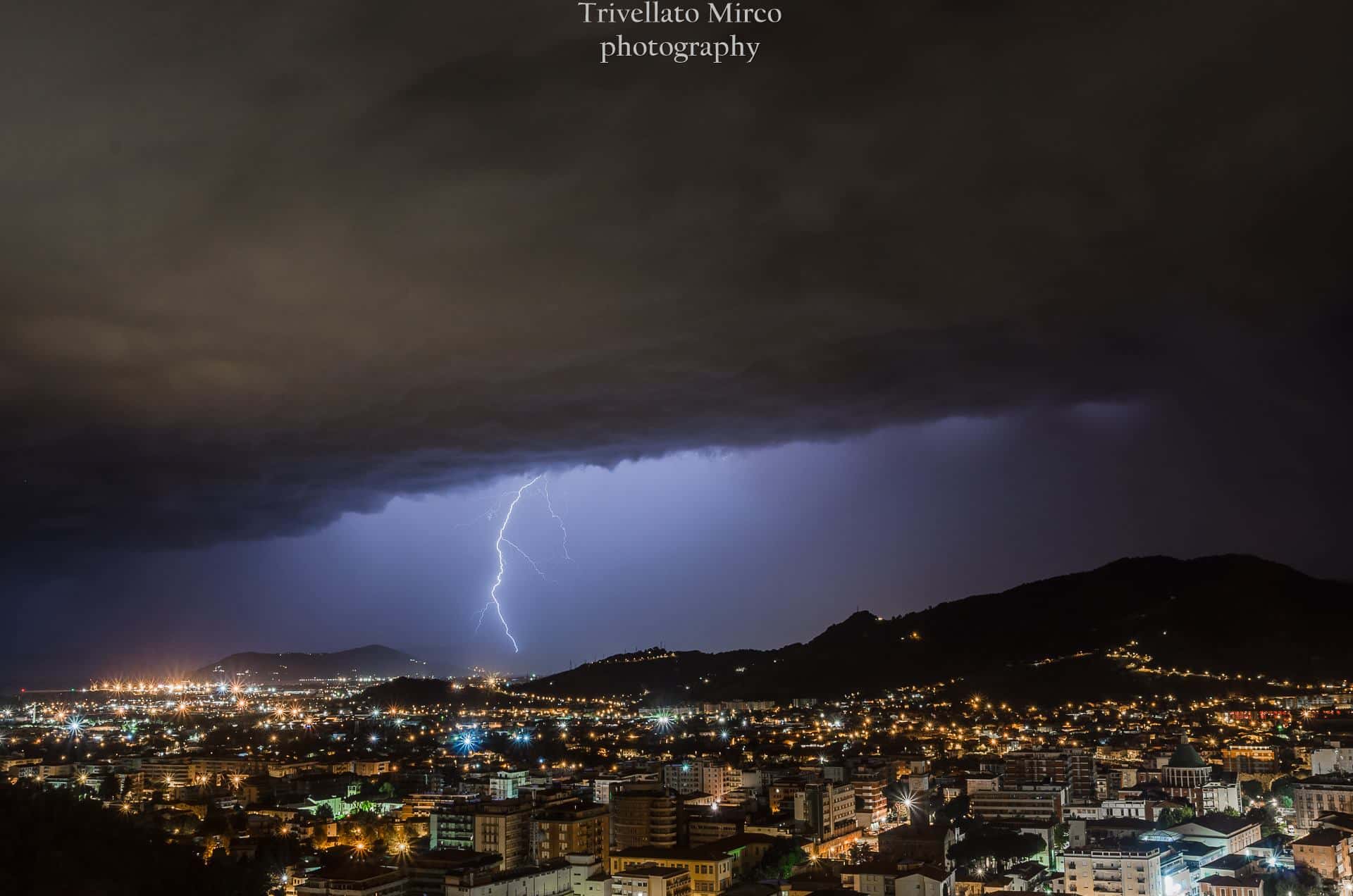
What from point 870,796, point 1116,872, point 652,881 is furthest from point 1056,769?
point 652,881

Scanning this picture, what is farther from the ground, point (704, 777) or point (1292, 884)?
point (704, 777)

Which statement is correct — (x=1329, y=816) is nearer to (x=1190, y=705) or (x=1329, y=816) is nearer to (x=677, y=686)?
(x=1190, y=705)

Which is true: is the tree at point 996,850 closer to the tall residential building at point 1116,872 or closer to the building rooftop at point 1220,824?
the tall residential building at point 1116,872

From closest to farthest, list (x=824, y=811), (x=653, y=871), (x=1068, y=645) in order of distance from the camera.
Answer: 1. (x=653, y=871)
2. (x=824, y=811)
3. (x=1068, y=645)

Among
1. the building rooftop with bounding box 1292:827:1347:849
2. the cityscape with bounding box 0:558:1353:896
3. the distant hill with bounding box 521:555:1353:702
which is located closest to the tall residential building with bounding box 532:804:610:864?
the cityscape with bounding box 0:558:1353:896

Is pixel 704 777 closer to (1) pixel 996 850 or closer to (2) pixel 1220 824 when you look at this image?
(1) pixel 996 850
